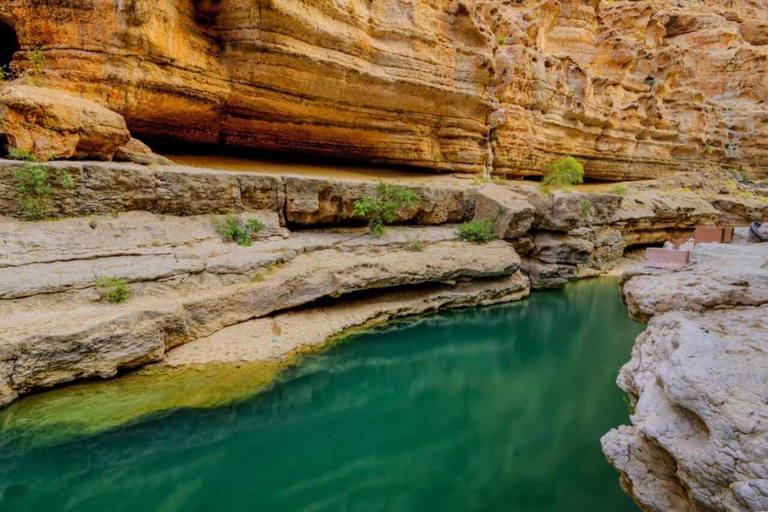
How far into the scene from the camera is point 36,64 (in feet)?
28.6

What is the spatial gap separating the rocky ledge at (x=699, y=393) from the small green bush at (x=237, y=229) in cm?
776

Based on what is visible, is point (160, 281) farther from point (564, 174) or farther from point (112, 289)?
point (564, 174)

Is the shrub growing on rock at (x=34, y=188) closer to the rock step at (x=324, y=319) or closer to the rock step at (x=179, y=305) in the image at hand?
the rock step at (x=179, y=305)

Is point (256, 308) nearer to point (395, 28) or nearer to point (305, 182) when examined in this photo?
point (305, 182)

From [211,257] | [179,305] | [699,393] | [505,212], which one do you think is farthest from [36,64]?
[505,212]

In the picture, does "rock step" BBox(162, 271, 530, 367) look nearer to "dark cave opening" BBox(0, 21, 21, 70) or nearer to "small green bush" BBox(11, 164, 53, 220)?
"small green bush" BBox(11, 164, 53, 220)

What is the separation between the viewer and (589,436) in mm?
5797

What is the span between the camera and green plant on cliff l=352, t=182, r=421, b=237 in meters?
11.2

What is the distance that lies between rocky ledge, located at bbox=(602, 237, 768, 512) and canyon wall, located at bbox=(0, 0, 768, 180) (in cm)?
1060

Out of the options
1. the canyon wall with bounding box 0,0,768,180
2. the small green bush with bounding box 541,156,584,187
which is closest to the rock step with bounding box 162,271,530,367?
the canyon wall with bounding box 0,0,768,180

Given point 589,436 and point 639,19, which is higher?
point 639,19

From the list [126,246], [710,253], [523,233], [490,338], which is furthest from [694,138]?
[126,246]

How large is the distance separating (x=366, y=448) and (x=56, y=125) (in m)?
8.43

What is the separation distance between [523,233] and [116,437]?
12.1 meters
